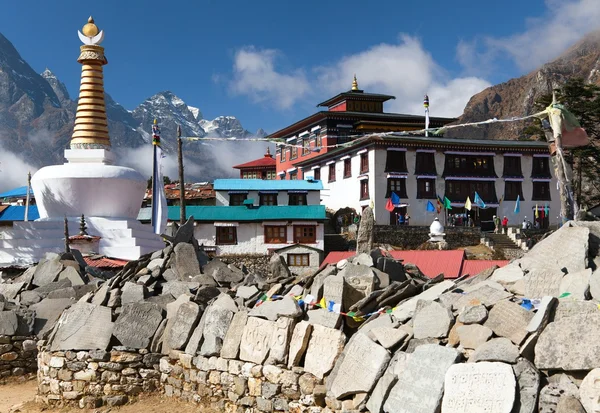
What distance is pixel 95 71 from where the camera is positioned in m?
32.9

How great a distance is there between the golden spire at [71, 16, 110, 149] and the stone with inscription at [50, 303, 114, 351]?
65.4ft

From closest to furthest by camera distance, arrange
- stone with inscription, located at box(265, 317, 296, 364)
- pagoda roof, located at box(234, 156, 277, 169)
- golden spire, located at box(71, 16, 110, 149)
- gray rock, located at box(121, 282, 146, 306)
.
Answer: stone with inscription, located at box(265, 317, 296, 364)
gray rock, located at box(121, 282, 146, 306)
golden spire, located at box(71, 16, 110, 149)
pagoda roof, located at box(234, 156, 277, 169)

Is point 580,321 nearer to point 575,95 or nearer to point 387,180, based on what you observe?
point 387,180

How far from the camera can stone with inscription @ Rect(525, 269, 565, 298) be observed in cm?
930

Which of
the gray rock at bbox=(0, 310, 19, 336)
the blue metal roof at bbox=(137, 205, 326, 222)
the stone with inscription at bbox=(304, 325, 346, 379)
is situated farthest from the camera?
the blue metal roof at bbox=(137, 205, 326, 222)

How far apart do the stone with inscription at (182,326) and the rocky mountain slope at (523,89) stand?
112541mm

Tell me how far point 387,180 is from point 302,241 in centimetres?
937

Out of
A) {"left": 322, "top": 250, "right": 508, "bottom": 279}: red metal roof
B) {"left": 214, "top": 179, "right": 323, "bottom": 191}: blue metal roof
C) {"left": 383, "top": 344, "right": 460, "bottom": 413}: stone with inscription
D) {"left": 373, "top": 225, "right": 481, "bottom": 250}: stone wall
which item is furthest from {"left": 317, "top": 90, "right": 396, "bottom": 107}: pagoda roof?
{"left": 383, "top": 344, "right": 460, "bottom": 413}: stone with inscription

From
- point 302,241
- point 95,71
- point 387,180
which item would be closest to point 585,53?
point 387,180

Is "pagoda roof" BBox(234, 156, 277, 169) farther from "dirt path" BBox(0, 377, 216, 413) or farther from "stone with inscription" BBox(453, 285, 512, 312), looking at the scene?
"stone with inscription" BBox(453, 285, 512, 312)

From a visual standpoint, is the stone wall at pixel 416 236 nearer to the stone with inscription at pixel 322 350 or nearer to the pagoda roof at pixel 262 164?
the pagoda roof at pixel 262 164

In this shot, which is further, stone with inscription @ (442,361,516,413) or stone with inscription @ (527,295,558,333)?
stone with inscription @ (527,295,558,333)

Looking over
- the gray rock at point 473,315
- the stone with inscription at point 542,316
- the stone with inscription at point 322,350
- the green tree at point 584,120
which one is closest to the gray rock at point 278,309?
the stone with inscription at point 322,350

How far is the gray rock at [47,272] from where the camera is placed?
18.0 m
